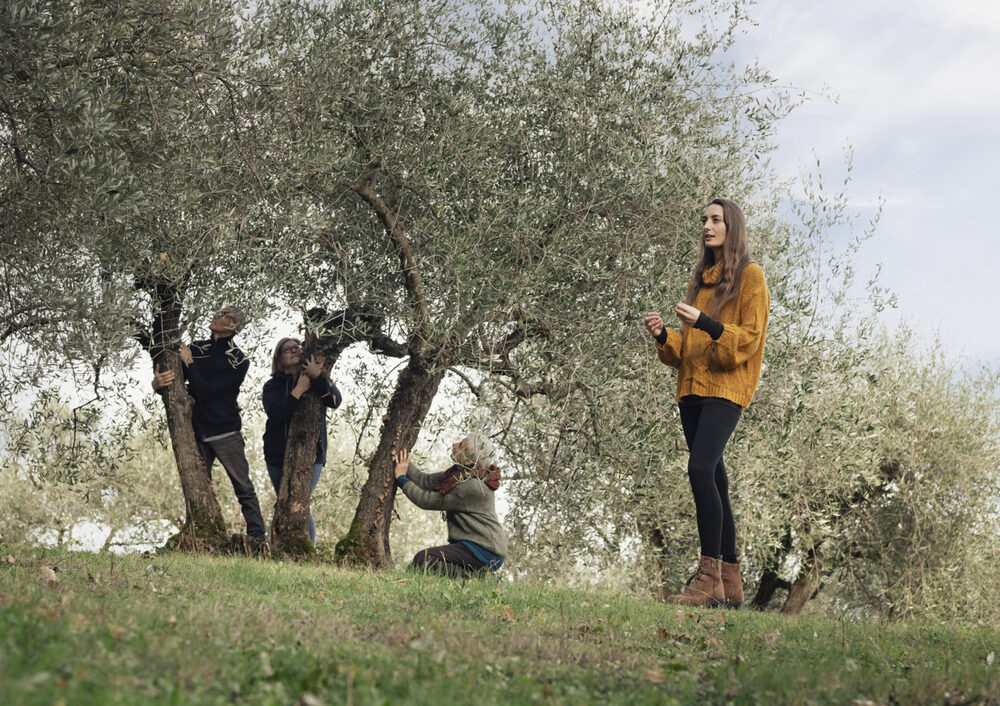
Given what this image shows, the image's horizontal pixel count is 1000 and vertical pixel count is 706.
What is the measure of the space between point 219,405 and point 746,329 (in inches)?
289

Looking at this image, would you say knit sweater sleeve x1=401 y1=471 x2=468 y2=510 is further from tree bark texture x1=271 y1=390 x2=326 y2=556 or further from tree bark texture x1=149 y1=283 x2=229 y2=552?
tree bark texture x1=149 y1=283 x2=229 y2=552

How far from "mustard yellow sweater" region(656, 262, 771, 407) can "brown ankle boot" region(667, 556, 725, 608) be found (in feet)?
4.50

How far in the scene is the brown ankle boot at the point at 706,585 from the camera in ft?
23.1

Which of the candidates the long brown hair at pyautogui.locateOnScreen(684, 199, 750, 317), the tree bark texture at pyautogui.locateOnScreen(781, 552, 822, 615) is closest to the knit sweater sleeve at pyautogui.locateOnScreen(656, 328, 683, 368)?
the long brown hair at pyautogui.locateOnScreen(684, 199, 750, 317)

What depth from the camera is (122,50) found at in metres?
7.81

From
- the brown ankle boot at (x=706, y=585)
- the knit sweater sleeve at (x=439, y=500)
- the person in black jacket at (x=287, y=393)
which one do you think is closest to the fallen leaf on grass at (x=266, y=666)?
the brown ankle boot at (x=706, y=585)

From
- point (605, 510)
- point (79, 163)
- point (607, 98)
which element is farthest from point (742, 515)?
point (79, 163)

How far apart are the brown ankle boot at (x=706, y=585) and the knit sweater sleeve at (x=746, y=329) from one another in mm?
1664

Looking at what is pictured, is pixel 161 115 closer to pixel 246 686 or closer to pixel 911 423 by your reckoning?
pixel 246 686

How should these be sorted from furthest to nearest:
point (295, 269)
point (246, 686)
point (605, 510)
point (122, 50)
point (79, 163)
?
point (605, 510)
point (295, 269)
point (122, 50)
point (79, 163)
point (246, 686)

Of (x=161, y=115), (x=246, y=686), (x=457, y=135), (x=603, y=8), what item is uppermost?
(x=603, y=8)

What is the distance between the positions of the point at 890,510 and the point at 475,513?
1253 centimetres

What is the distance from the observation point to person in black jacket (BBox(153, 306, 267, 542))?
10.8 meters

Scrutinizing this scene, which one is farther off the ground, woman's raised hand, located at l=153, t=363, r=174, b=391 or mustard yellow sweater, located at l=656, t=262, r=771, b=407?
mustard yellow sweater, located at l=656, t=262, r=771, b=407
